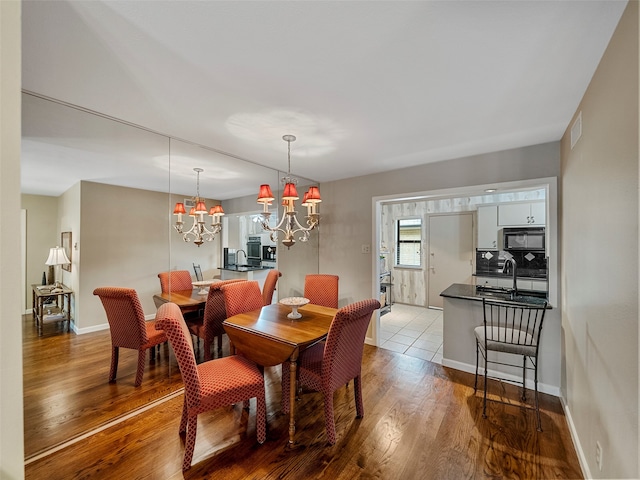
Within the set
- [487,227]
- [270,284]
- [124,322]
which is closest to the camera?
[124,322]

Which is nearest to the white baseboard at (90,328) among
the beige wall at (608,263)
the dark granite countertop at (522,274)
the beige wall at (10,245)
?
the beige wall at (10,245)

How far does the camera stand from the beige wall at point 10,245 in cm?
76

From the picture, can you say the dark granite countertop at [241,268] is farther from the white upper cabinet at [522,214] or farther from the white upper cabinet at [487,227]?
the white upper cabinet at [522,214]

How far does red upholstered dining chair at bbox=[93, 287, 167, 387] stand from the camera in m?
2.26

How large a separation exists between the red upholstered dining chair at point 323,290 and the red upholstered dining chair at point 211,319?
1.09 metres

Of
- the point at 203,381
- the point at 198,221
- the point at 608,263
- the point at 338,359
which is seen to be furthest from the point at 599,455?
the point at 198,221

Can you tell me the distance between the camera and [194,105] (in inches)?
76.7

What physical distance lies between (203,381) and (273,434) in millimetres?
690

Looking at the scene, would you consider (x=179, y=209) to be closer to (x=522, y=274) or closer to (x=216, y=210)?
(x=216, y=210)

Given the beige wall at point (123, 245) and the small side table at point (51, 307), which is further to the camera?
the beige wall at point (123, 245)

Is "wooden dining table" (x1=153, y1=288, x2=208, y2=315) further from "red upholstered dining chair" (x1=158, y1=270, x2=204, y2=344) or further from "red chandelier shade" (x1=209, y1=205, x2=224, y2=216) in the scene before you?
"red chandelier shade" (x1=209, y1=205, x2=224, y2=216)

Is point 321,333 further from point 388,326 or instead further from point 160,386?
point 388,326

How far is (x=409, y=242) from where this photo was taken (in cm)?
612

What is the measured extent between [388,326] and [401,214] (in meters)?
2.69
